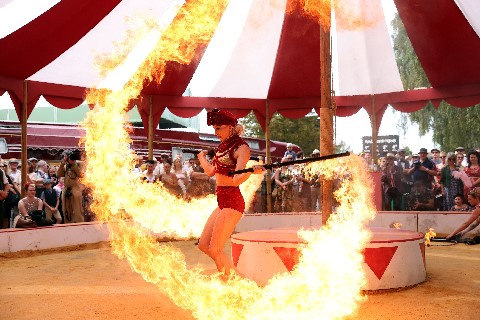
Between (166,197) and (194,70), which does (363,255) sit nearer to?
(166,197)

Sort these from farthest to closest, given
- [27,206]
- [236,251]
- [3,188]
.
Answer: [27,206], [3,188], [236,251]

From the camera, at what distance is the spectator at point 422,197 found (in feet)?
35.0

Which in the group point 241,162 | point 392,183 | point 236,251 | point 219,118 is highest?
point 219,118

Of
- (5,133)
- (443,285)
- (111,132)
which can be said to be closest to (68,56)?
(111,132)

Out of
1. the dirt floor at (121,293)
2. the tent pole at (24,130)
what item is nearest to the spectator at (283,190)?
the dirt floor at (121,293)

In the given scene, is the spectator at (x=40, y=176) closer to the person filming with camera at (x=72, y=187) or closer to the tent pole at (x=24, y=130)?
the person filming with camera at (x=72, y=187)

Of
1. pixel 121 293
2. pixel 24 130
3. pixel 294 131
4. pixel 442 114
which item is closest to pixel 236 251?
pixel 121 293

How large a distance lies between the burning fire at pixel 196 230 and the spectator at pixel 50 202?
666 mm

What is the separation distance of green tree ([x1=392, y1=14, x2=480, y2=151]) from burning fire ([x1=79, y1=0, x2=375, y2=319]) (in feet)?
34.8

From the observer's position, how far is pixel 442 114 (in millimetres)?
21156

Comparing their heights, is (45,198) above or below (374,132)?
below

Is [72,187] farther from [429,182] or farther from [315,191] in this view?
[429,182]

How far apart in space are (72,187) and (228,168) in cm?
573

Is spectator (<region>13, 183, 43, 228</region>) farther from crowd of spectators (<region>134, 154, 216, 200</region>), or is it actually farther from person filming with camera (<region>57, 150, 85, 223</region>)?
crowd of spectators (<region>134, 154, 216, 200</region>)
